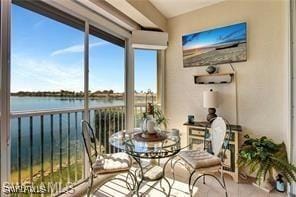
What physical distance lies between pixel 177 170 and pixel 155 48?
2.30m

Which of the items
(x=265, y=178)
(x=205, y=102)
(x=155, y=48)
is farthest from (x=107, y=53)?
(x=265, y=178)

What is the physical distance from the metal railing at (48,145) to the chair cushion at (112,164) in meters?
0.63

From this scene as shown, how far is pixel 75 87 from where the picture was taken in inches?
104

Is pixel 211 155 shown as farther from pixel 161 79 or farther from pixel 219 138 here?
pixel 161 79

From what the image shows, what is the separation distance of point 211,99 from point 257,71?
32.1 inches

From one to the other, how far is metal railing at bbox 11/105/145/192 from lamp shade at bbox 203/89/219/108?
1.79 meters

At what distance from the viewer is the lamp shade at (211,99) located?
3.17 meters

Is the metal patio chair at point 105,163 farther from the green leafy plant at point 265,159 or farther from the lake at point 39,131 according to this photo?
the green leafy plant at point 265,159

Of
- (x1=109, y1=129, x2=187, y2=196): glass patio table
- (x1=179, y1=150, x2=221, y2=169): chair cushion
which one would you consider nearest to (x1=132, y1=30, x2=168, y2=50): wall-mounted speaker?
(x1=109, y1=129, x2=187, y2=196): glass patio table

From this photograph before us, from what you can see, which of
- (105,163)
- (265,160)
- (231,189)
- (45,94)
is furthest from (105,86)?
(265,160)

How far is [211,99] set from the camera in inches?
125

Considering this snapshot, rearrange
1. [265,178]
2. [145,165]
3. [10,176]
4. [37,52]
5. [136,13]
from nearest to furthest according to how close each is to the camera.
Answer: [10,176] → [37,52] → [265,178] → [136,13] → [145,165]

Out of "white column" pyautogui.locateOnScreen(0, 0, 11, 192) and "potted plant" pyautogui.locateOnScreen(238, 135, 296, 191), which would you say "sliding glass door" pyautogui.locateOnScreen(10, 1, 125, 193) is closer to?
"white column" pyautogui.locateOnScreen(0, 0, 11, 192)

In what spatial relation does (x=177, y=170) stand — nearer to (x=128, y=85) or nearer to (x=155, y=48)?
(x=128, y=85)
